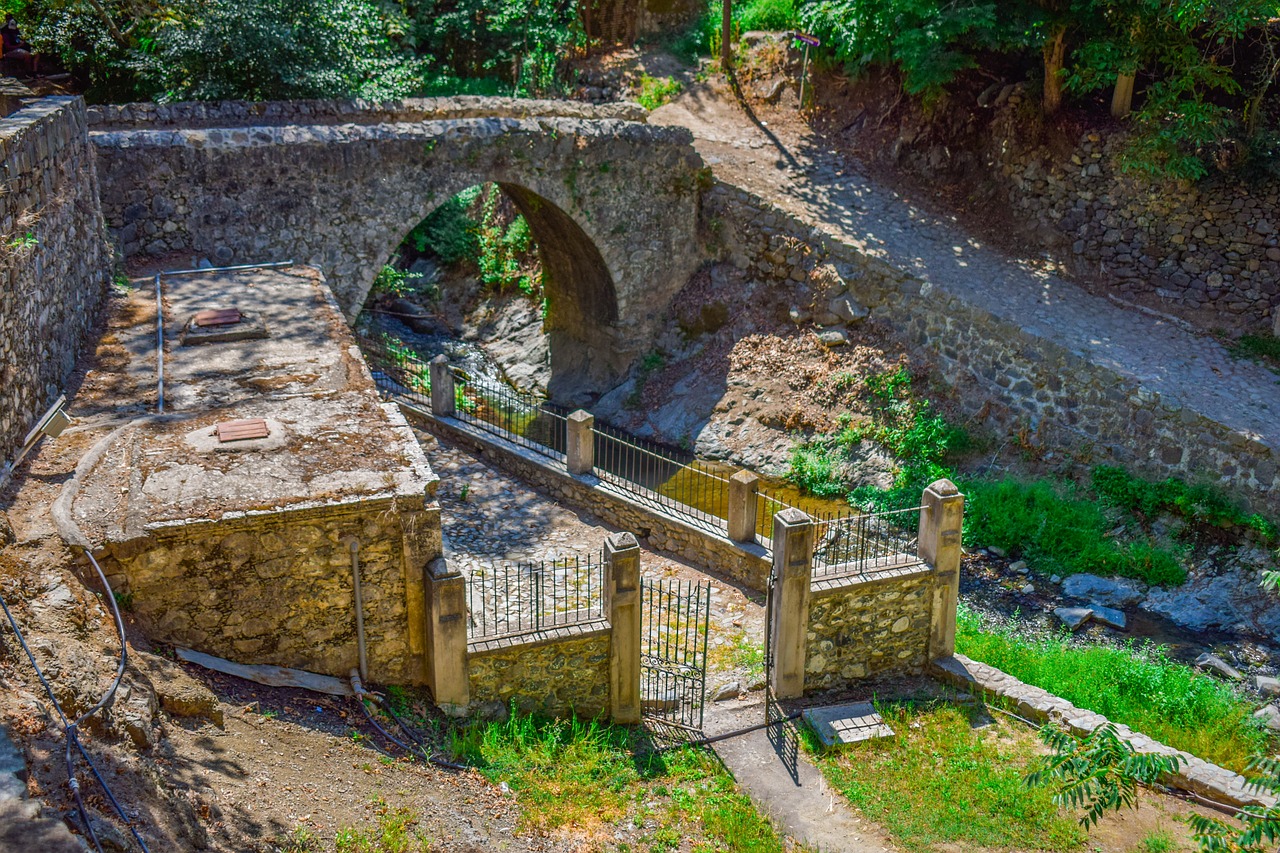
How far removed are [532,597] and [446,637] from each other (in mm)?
3064

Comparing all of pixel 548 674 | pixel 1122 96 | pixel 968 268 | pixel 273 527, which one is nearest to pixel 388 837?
pixel 273 527

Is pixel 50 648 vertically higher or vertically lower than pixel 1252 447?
higher

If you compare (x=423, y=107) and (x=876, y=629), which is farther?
(x=423, y=107)

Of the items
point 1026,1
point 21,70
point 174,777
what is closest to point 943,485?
point 174,777

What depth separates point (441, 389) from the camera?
1579 centimetres

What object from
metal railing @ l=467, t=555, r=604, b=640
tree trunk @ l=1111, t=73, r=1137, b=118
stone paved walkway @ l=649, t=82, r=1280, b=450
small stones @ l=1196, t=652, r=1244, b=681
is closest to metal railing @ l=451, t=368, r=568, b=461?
metal railing @ l=467, t=555, r=604, b=640

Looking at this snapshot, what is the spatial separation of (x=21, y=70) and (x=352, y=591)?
1723 cm

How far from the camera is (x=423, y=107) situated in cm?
1822

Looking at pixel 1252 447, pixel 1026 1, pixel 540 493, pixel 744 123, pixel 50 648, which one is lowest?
pixel 540 493

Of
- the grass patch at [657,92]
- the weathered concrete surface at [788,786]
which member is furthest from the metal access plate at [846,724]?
the grass patch at [657,92]

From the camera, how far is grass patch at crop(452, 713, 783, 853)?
8141mm

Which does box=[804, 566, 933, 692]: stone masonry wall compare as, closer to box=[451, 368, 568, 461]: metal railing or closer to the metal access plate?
the metal access plate

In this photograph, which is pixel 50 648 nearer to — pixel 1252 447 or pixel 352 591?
pixel 352 591

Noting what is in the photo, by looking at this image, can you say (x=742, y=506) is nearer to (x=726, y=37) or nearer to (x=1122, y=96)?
(x=1122, y=96)
